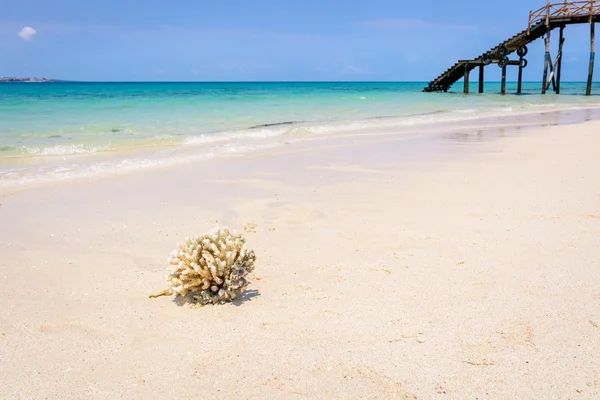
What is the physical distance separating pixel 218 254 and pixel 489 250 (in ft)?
7.48

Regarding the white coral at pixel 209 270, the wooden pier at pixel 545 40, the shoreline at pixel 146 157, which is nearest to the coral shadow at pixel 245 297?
the white coral at pixel 209 270

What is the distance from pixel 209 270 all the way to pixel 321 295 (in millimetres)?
786

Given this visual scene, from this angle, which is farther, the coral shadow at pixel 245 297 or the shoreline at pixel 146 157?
the shoreline at pixel 146 157

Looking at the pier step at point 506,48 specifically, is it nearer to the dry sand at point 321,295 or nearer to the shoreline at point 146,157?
the shoreline at point 146,157

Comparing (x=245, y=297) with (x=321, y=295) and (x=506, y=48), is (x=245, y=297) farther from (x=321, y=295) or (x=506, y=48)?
(x=506, y=48)

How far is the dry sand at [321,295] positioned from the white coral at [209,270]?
0.13 meters

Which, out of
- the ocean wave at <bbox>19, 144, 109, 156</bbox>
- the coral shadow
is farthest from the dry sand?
the ocean wave at <bbox>19, 144, 109, 156</bbox>

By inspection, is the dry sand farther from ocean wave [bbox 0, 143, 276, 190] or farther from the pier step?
the pier step

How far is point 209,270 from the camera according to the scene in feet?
11.4

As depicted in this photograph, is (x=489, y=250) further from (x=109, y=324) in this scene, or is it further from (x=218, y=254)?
(x=109, y=324)

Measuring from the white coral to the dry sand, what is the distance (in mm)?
130

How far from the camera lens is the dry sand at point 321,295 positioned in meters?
2.57

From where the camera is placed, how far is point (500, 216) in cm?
523

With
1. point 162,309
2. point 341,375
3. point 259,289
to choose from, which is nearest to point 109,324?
point 162,309
